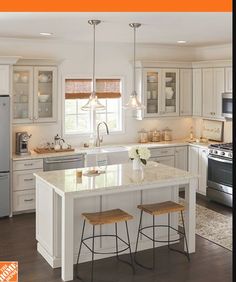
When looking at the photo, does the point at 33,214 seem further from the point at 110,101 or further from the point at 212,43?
the point at 212,43

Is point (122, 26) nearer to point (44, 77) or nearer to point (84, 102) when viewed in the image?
point (44, 77)

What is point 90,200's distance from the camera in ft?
13.9

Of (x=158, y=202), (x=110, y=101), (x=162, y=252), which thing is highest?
(x=110, y=101)

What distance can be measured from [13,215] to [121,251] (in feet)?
8.01

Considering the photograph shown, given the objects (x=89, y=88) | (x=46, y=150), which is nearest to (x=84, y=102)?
(x=89, y=88)

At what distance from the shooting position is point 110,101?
7211mm

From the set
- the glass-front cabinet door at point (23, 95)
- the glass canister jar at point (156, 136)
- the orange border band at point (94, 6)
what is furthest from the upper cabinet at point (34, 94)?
the orange border band at point (94, 6)

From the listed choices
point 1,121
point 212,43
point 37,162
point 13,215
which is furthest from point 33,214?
point 212,43

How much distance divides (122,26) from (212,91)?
2.79 meters

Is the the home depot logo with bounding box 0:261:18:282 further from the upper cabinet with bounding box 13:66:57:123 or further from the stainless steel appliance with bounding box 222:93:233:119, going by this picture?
the stainless steel appliance with bounding box 222:93:233:119

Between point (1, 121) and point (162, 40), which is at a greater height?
point (162, 40)

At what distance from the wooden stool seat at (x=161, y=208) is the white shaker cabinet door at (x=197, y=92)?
11.1 feet

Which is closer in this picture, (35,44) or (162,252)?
(162,252)

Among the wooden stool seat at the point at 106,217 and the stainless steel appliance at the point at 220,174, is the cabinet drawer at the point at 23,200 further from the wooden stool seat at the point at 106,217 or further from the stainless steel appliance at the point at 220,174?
the stainless steel appliance at the point at 220,174
